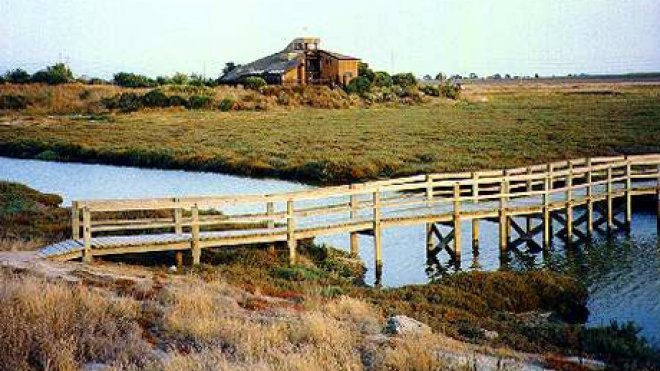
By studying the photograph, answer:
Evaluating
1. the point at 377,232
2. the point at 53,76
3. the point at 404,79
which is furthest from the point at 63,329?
the point at 404,79

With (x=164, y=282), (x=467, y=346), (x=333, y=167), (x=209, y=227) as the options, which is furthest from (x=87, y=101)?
(x=467, y=346)

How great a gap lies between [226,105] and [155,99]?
749 centimetres

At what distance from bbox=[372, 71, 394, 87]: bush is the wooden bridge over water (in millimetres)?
67383

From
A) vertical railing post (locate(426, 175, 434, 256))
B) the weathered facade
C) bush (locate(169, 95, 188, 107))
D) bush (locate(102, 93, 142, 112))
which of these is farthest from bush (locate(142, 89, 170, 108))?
vertical railing post (locate(426, 175, 434, 256))

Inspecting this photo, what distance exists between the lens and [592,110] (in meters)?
78.2

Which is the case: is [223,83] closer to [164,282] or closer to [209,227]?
[209,227]

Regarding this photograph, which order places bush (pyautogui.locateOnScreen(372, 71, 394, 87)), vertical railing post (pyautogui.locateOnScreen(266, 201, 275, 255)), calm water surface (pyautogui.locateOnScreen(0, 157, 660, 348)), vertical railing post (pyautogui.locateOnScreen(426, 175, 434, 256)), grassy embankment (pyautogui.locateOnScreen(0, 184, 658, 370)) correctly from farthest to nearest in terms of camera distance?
bush (pyautogui.locateOnScreen(372, 71, 394, 87)), vertical railing post (pyautogui.locateOnScreen(426, 175, 434, 256)), vertical railing post (pyautogui.locateOnScreen(266, 201, 275, 255)), calm water surface (pyautogui.locateOnScreen(0, 157, 660, 348)), grassy embankment (pyautogui.locateOnScreen(0, 184, 658, 370))

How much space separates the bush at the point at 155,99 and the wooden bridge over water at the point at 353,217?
1936 inches

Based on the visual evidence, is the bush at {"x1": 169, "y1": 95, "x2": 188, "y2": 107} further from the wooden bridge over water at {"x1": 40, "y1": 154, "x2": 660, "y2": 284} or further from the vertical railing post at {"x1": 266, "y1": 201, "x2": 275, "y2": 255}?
the vertical railing post at {"x1": 266, "y1": 201, "x2": 275, "y2": 255}

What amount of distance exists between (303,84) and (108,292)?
79.7 meters

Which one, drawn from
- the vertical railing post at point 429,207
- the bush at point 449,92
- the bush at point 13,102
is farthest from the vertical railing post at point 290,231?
the bush at point 449,92

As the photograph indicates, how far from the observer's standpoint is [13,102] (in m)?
78.7

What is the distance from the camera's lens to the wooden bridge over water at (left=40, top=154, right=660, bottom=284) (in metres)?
18.4

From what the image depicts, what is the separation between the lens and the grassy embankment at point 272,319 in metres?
9.08
